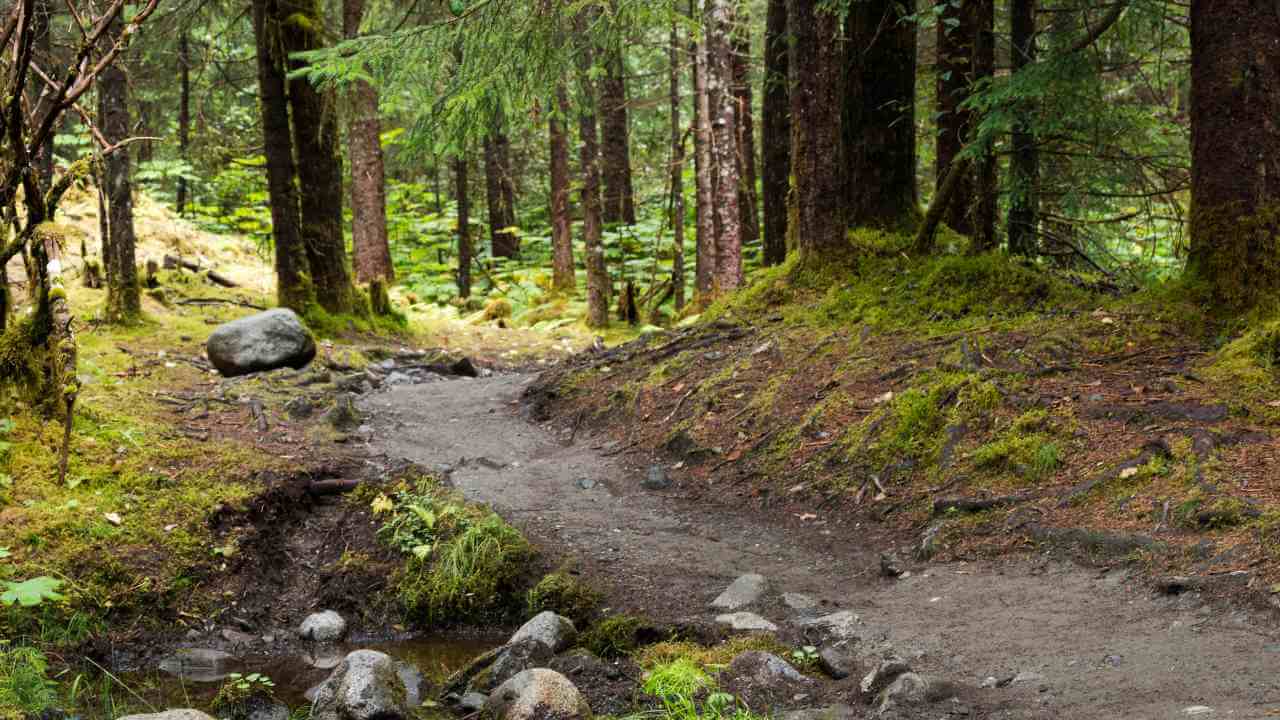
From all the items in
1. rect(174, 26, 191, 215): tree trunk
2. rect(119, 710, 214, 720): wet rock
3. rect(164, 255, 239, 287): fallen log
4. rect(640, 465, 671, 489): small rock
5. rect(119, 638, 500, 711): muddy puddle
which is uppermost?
rect(174, 26, 191, 215): tree trunk

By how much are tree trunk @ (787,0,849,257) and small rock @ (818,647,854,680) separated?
225 inches

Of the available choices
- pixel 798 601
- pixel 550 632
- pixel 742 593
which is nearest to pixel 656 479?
pixel 742 593

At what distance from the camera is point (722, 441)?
764cm

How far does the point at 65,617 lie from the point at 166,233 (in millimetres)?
14165

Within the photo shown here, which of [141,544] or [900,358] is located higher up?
[900,358]

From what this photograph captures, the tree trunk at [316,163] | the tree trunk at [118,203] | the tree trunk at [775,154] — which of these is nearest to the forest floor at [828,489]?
the tree trunk at [118,203]

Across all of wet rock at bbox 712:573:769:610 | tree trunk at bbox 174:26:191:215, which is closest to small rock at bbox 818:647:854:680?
wet rock at bbox 712:573:769:610

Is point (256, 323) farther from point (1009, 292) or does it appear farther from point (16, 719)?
point (1009, 292)

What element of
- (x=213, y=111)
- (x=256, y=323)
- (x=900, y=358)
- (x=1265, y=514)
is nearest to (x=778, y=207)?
(x=900, y=358)

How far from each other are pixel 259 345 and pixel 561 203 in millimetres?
8752

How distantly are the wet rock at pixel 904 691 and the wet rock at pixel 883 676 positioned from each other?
2.8 inches

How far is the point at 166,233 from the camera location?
17.3 m

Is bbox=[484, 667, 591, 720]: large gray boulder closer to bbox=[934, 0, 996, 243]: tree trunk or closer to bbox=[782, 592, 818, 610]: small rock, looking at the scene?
bbox=[782, 592, 818, 610]: small rock

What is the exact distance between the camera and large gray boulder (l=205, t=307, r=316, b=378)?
10.1 m
